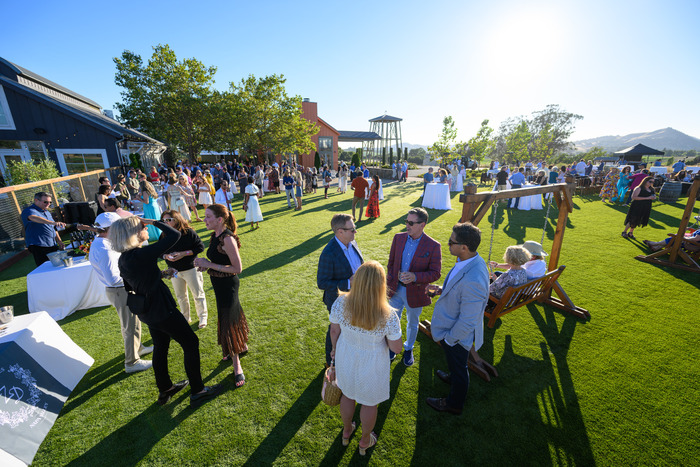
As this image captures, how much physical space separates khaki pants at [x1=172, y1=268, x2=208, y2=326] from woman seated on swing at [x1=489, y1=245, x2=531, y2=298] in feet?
15.0

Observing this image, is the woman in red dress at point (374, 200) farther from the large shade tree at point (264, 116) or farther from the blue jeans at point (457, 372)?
the large shade tree at point (264, 116)

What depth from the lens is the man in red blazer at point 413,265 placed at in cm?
A: 314

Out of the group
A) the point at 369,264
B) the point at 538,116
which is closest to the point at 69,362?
the point at 369,264

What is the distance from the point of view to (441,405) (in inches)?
119

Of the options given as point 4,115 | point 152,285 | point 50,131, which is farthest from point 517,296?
point 4,115

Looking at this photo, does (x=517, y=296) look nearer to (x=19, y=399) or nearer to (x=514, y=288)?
(x=514, y=288)

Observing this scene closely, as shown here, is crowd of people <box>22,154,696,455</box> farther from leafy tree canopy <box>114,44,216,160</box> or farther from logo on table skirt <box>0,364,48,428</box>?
leafy tree canopy <box>114,44,216,160</box>

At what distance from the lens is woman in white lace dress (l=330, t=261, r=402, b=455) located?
197 centimetres

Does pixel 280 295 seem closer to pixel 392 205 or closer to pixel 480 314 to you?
pixel 480 314

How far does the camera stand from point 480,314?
2.61 m

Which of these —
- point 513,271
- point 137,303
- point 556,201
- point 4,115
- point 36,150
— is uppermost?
point 4,115

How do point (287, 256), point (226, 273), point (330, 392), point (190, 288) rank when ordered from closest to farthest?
point (330, 392)
point (226, 273)
point (190, 288)
point (287, 256)

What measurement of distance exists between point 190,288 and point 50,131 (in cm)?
1809

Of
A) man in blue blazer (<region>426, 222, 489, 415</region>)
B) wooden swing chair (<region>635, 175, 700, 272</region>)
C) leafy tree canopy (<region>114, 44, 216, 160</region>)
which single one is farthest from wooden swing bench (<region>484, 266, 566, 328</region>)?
leafy tree canopy (<region>114, 44, 216, 160</region>)
